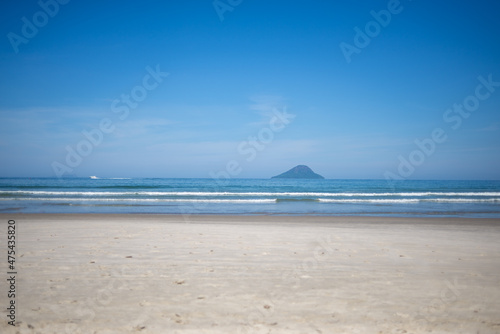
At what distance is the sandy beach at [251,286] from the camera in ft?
11.6

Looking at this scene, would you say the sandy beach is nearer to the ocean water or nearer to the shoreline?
the shoreline

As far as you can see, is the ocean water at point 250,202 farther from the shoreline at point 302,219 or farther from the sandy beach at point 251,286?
the sandy beach at point 251,286

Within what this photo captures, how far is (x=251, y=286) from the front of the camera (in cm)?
470

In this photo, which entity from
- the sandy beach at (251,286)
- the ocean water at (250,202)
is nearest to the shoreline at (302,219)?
the ocean water at (250,202)

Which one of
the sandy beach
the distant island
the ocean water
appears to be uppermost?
the distant island

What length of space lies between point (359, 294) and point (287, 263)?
1.83 metres

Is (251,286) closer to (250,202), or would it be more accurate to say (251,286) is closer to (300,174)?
(250,202)

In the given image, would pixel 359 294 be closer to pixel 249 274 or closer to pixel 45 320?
pixel 249 274

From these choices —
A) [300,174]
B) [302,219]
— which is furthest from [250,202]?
[300,174]

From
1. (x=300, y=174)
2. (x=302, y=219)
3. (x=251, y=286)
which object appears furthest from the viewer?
(x=300, y=174)

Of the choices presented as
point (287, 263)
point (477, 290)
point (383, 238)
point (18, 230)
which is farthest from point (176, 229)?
point (477, 290)

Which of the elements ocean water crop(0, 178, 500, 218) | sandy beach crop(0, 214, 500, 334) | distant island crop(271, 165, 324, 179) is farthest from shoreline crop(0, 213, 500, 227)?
distant island crop(271, 165, 324, 179)

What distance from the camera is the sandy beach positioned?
354cm

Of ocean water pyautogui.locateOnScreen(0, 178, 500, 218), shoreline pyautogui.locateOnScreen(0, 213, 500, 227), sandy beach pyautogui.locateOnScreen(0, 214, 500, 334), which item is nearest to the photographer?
sandy beach pyautogui.locateOnScreen(0, 214, 500, 334)
